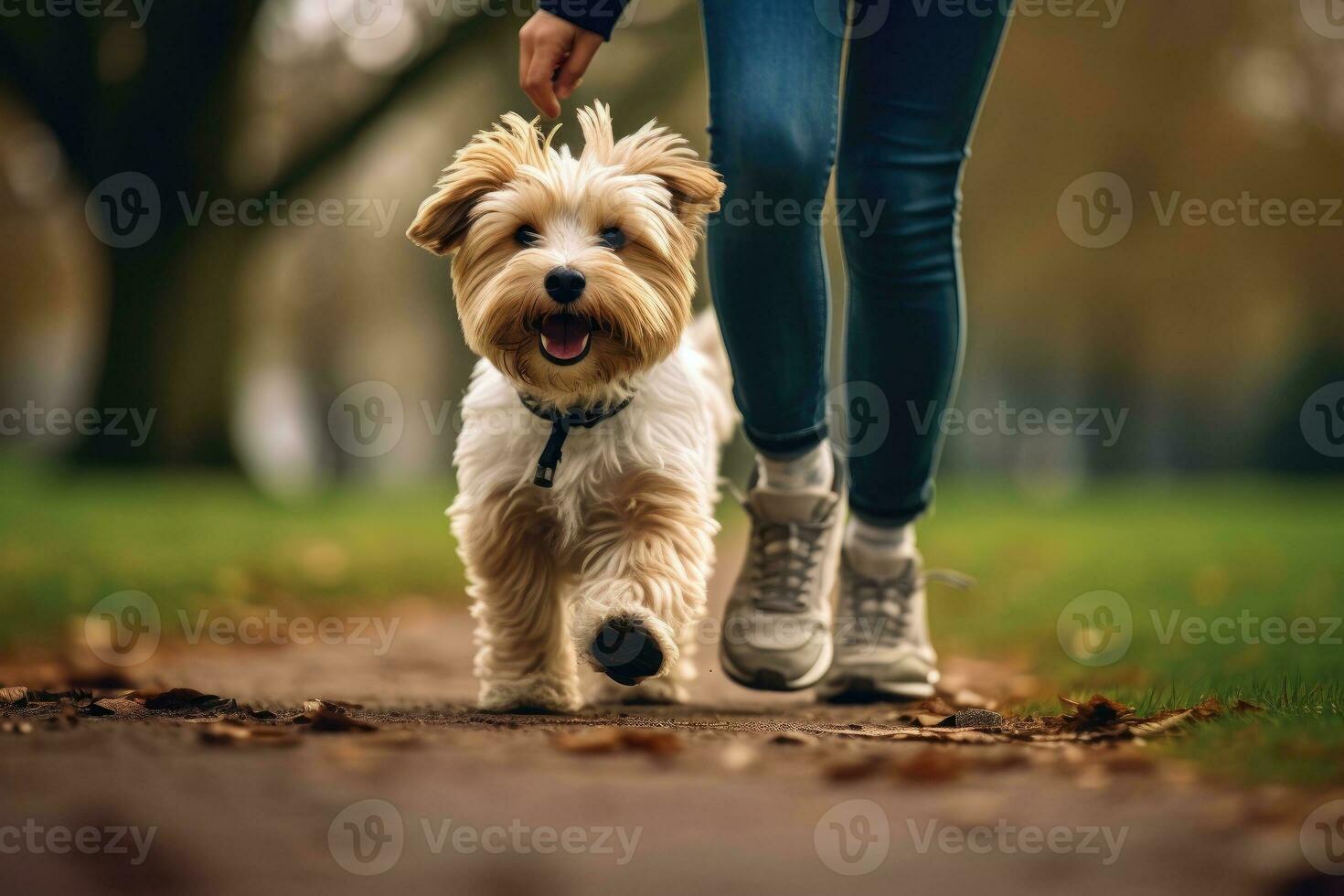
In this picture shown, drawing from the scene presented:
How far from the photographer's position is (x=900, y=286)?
13.1ft

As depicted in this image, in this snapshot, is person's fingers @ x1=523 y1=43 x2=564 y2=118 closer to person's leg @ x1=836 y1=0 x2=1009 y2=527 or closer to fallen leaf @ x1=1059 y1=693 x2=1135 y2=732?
person's leg @ x1=836 y1=0 x2=1009 y2=527

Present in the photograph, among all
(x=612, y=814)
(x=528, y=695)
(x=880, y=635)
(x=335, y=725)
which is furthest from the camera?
(x=880, y=635)

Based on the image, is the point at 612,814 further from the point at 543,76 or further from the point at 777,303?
the point at 543,76

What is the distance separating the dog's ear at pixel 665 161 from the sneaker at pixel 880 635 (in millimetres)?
1196

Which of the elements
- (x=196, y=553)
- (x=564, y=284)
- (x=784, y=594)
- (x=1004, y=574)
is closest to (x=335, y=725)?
(x=564, y=284)

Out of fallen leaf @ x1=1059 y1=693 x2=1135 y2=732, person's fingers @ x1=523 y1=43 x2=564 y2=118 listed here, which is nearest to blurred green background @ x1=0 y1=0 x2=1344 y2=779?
fallen leaf @ x1=1059 y1=693 x2=1135 y2=732

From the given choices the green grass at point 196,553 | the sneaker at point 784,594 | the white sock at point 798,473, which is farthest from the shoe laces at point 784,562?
the green grass at point 196,553

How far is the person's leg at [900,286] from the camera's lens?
3.81m

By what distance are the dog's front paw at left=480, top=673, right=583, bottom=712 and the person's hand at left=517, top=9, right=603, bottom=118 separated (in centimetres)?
153

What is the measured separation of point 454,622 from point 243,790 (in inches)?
195

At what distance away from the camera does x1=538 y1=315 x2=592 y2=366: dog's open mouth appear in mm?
3604

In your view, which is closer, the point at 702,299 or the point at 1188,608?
the point at 1188,608

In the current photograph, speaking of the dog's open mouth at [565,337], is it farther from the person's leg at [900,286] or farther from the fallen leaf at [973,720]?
the fallen leaf at [973,720]

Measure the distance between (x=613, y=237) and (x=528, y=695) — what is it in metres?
1.27
